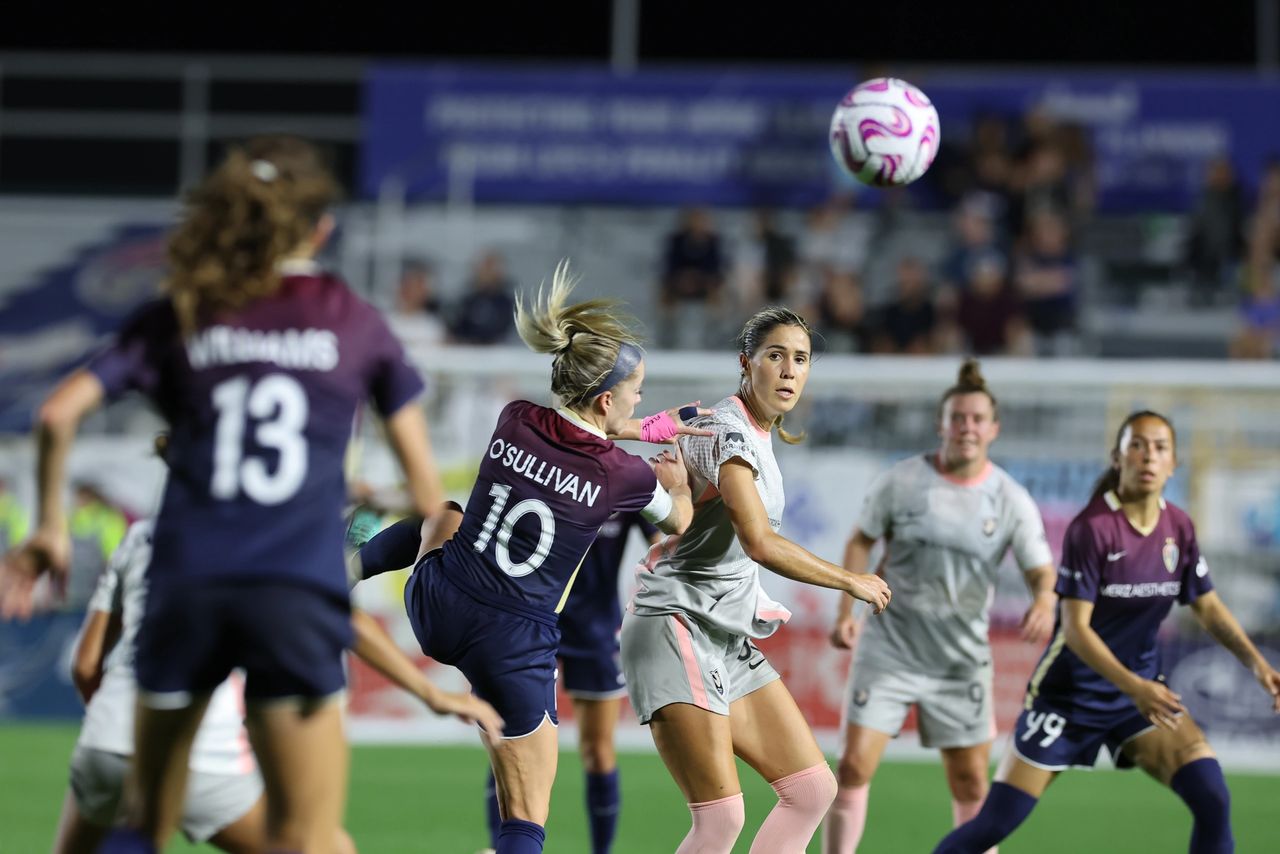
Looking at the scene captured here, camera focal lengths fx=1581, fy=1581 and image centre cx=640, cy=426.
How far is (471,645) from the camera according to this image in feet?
16.5

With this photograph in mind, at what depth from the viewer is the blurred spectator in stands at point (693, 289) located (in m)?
15.6

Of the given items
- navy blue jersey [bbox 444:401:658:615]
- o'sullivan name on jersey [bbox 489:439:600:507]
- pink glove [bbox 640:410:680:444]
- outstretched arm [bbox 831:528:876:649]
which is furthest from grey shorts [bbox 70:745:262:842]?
outstretched arm [bbox 831:528:876:649]

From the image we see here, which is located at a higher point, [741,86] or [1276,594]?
[741,86]

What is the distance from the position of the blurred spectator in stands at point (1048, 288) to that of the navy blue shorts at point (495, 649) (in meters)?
10.6

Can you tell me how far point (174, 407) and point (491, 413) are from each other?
855cm

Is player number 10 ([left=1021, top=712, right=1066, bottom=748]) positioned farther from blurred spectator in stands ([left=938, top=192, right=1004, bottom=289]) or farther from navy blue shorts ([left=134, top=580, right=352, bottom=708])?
blurred spectator in stands ([left=938, top=192, right=1004, bottom=289])

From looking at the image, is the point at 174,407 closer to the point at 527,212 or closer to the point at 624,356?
the point at 624,356

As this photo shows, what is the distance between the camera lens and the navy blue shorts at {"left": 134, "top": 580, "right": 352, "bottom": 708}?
352 centimetres

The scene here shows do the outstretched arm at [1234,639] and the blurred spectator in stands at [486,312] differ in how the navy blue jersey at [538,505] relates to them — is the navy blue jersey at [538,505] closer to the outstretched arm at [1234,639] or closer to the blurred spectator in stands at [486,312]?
the outstretched arm at [1234,639]

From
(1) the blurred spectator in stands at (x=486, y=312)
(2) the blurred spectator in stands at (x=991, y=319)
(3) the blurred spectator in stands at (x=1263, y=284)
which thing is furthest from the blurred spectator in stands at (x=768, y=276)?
(3) the blurred spectator in stands at (x=1263, y=284)

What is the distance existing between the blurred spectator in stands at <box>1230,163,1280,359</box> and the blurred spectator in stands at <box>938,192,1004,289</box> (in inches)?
94.4

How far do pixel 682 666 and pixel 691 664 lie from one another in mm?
33

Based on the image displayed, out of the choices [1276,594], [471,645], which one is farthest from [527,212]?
[471,645]

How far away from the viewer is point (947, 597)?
6.72 meters
